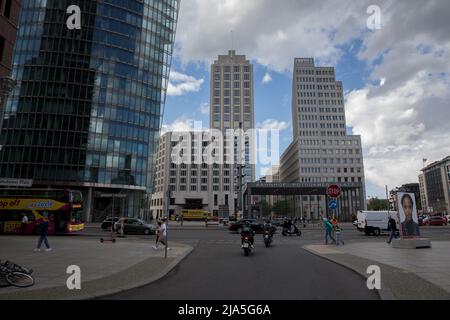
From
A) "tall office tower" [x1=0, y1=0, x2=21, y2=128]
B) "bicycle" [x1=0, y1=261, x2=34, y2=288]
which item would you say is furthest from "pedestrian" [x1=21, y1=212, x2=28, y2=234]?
"bicycle" [x1=0, y1=261, x2=34, y2=288]

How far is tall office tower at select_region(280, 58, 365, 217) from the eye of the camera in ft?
416

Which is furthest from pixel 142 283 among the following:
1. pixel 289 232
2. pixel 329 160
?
pixel 329 160

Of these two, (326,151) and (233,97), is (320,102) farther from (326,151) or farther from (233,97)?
(233,97)

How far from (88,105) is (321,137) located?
3735 inches

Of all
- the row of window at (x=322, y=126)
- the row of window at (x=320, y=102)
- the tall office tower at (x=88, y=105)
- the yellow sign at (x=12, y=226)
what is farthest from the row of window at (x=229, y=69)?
the yellow sign at (x=12, y=226)

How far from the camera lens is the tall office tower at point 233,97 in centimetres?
12606

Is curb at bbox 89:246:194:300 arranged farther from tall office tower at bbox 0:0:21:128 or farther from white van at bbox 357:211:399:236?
white van at bbox 357:211:399:236

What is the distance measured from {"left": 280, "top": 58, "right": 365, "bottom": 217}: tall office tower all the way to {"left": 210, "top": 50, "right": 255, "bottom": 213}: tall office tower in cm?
2034

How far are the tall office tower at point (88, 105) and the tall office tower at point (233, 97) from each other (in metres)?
60.2

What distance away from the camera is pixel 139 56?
66.8 meters

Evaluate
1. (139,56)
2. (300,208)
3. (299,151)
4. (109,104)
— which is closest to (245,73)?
(299,151)

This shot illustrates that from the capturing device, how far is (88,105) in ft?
197
